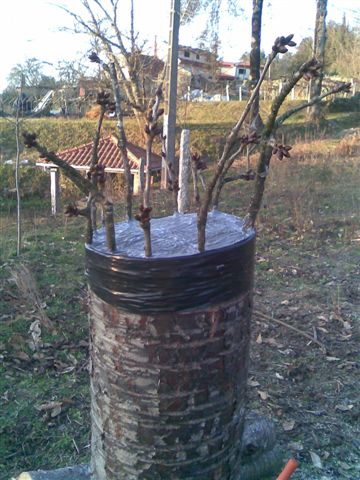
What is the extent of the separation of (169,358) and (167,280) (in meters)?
0.26

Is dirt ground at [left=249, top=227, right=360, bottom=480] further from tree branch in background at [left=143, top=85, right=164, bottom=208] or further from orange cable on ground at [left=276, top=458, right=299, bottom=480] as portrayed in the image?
tree branch in background at [left=143, top=85, right=164, bottom=208]

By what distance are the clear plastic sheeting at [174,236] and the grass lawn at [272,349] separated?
1.59 metres

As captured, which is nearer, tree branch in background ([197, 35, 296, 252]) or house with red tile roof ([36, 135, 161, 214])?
tree branch in background ([197, 35, 296, 252])

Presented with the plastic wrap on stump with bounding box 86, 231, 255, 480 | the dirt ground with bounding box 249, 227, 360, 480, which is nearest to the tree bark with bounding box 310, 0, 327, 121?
the dirt ground with bounding box 249, 227, 360, 480

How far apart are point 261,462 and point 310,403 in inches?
40.1

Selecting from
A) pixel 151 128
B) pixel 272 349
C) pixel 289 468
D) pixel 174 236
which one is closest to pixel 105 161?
pixel 272 349

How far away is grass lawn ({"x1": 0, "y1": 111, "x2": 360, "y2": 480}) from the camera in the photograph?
3035 mm

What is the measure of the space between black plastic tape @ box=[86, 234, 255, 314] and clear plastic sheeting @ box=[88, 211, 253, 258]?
2.3 inches

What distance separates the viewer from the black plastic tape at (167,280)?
4.85 ft

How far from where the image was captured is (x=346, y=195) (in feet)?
32.8

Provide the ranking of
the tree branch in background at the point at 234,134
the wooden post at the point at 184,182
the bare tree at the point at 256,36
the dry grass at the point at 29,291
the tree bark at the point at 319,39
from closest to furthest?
the tree branch in background at the point at 234,134 → the wooden post at the point at 184,182 → the dry grass at the point at 29,291 → the bare tree at the point at 256,36 → the tree bark at the point at 319,39

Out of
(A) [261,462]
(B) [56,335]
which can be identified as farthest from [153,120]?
(B) [56,335]

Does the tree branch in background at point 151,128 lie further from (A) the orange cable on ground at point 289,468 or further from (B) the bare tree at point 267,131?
(A) the orange cable on ground at point 289,468

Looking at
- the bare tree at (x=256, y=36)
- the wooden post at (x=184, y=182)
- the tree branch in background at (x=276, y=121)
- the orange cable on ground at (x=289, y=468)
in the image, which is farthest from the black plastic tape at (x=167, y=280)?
the bare tree at (x=256, y=36)
